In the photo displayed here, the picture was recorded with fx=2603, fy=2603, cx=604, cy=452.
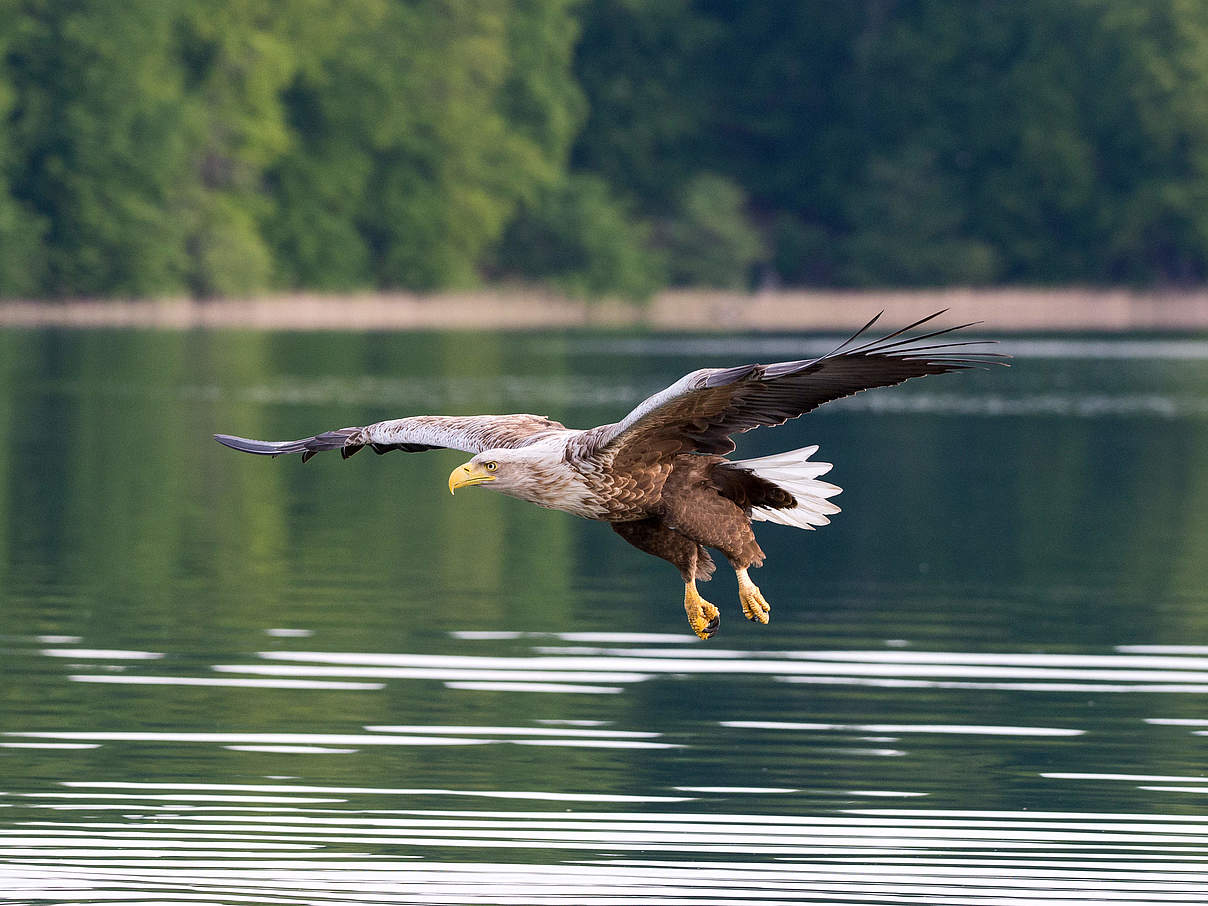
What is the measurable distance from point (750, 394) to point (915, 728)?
477cm

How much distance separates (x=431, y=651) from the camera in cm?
1552

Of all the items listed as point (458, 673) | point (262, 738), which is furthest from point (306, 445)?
point (458, 673)

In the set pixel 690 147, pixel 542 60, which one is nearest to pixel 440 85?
pixel 542 60

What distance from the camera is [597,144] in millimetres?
92750

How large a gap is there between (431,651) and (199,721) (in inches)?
98.3

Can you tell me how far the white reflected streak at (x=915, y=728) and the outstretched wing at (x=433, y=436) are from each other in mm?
3738

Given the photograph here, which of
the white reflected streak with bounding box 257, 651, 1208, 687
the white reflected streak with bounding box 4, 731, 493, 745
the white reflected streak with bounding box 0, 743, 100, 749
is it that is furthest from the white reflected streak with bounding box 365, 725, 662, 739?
the white reflected streak with bounding box 257, 651, 1208, 687

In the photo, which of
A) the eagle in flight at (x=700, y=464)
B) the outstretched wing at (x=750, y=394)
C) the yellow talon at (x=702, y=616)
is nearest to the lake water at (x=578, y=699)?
the eagle in flight at (x=700, y=464)

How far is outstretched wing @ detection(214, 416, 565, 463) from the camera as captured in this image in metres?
9.62

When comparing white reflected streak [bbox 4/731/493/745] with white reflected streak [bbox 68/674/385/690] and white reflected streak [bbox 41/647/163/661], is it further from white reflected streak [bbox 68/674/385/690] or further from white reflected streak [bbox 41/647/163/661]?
white reflected streak [bbox 41/647/163/661]

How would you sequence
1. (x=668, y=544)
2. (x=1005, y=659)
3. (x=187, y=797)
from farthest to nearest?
1. (x=1005, y=659)
2. (x=187, y=797)
3. (x=668, y=544)

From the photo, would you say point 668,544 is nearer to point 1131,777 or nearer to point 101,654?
point 1131,777

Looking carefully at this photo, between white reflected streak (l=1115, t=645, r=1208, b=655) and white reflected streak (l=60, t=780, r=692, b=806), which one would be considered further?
white reflected streak (l=1115, t=645, r=1208, b=655)

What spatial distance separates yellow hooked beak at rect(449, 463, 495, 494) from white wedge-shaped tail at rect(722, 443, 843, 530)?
3.04 ft
